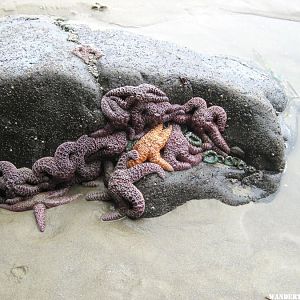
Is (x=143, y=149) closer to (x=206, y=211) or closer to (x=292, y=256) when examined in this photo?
(x=206, y=211)

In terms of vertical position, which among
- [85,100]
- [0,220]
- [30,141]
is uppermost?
[85,100]

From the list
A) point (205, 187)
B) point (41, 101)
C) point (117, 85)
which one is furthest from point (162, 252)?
point (41, 101)

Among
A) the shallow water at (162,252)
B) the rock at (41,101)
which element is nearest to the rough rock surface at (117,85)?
the rock at (41,101)

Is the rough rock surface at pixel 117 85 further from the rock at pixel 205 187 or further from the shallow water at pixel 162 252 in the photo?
the shallow water at pixel 162 252

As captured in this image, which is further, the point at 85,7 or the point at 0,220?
the point at 85,7

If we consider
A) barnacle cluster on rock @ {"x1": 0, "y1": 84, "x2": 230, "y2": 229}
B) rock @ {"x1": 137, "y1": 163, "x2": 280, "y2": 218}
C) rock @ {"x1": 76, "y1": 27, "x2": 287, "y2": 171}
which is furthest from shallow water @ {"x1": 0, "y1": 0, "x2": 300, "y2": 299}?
rock @ {"x1": 76, "y1": 27, "x2": 287, "y2": 171}

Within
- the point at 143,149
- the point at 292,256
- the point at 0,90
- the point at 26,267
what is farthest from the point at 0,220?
the point at 292,256

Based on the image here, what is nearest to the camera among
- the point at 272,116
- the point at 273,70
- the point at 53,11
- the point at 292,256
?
the point at 292,256
